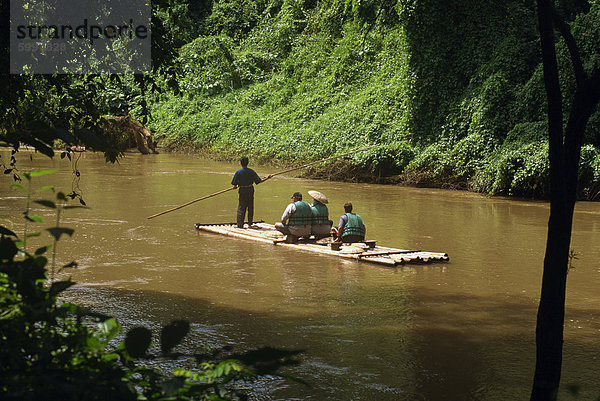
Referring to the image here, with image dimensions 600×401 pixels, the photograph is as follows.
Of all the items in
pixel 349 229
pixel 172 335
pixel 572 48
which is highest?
pixel 572 48

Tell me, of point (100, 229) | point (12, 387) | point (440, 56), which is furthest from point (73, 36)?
point (440, 56)

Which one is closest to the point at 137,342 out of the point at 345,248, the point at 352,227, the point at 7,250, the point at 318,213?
the point at 7,250

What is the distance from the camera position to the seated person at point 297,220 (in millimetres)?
12586

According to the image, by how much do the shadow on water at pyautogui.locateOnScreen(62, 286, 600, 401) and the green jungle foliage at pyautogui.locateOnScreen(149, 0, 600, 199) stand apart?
319 inches

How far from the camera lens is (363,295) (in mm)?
9164

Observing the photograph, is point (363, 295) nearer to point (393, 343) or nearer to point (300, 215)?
point (393, 343)

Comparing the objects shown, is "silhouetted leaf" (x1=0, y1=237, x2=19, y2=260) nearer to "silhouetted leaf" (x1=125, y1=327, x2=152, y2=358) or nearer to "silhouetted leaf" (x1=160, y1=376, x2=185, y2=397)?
→ "silhouetted leaf" (x1=125, y1=327, x2=152, y2=358)

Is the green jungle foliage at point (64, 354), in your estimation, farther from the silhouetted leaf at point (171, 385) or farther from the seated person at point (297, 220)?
the seated person at point (297, 220)

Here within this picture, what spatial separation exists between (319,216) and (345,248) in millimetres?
1252

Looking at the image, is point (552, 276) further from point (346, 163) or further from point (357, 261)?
point (346, 163)

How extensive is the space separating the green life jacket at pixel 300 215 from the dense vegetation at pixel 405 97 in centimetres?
256

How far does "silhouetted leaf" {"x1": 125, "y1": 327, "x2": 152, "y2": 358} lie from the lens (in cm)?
240

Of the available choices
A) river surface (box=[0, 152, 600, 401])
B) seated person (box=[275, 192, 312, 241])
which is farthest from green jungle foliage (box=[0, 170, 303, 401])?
seated person (box=[275, 192, 312, 241])

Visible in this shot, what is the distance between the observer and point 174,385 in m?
A: 2.29
